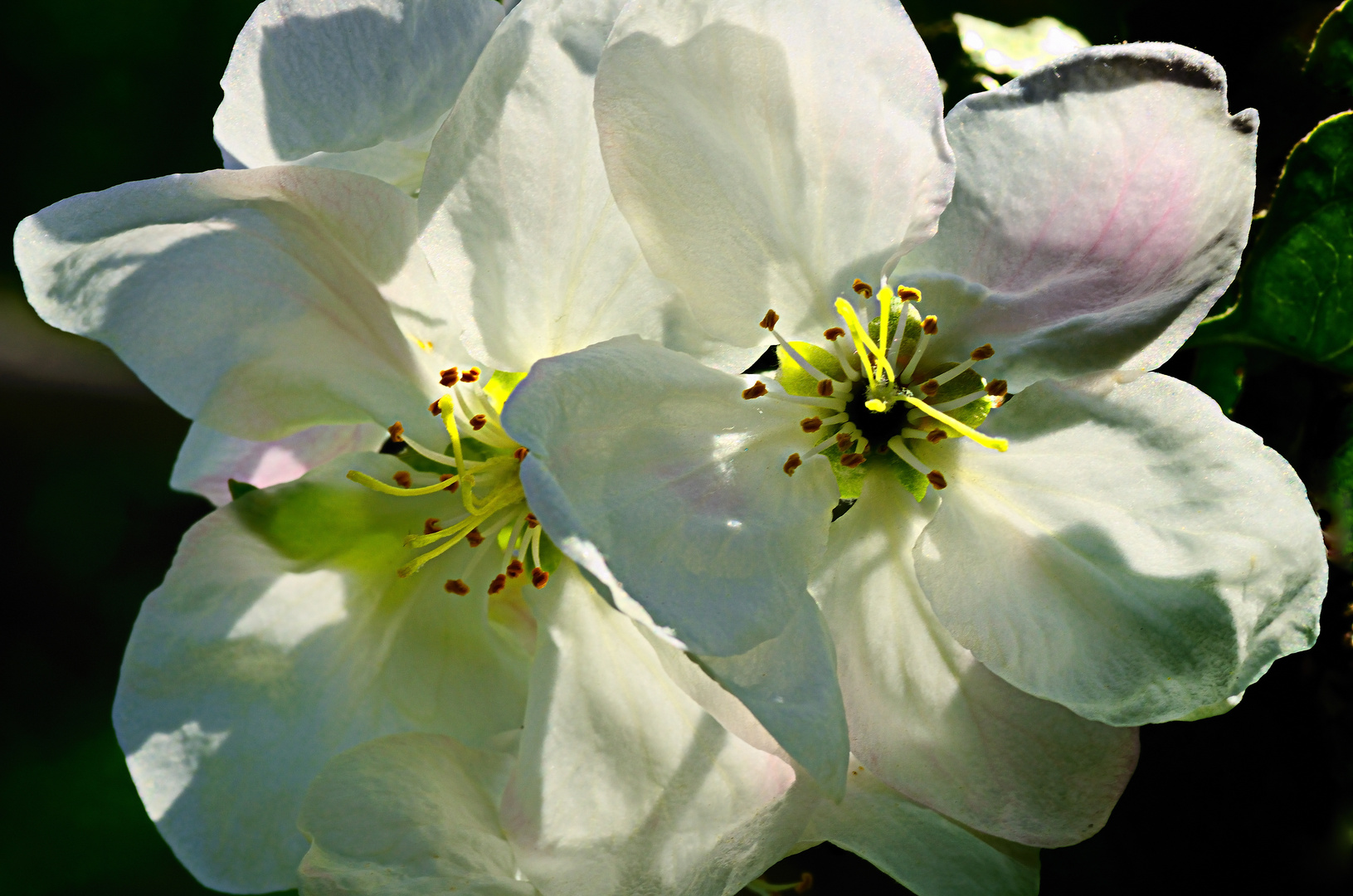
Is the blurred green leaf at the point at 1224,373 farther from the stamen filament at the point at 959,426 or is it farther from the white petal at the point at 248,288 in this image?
the white petal at the point at 248,288

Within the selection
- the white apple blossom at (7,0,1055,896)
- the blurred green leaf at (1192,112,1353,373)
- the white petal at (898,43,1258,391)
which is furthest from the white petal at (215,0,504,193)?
the blurred green leaf at (1192,112,1353,373)

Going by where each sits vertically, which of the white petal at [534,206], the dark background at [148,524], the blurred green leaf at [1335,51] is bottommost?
the dark background at [148,524]

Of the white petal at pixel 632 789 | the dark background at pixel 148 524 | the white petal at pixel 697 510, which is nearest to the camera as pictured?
the white petal at pixel 697 510

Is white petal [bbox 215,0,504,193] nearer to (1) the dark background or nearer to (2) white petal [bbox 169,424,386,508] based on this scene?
(2) white petal [bbox 169,424,386,508]

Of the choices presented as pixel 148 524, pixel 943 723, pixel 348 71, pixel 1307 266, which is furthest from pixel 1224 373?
pixel 148 524

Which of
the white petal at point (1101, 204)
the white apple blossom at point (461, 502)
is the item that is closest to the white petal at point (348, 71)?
the white apple blossom at point (461, 502)

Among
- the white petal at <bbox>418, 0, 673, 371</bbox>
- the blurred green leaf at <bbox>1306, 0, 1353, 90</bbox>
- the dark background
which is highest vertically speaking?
the white petal at <bbox>418, 0, 673, 371</bbox>

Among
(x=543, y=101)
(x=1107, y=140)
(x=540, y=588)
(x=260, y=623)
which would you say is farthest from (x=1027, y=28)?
(x=260, y=623)
